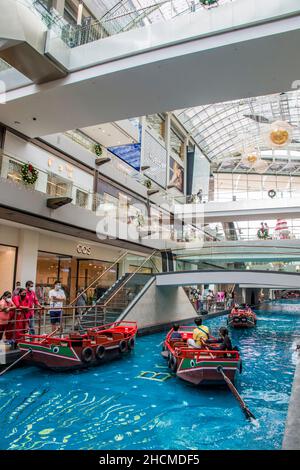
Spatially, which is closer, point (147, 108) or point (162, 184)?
point (147, 108)

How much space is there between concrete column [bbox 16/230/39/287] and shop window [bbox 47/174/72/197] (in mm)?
2499

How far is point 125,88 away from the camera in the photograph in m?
10.2

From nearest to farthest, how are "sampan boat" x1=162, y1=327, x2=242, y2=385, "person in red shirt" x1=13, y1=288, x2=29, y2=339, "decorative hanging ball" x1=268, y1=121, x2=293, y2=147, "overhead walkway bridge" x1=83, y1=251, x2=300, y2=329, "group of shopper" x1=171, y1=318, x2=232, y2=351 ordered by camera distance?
1. "sampan boat" x1=162, y1=327, x2=242, y2=385
2. "group of shopper" x1=171, y1=318, x2=232, y2=351
3. "person in red shirt" x1=13, y1=288, x2=29, y2=339
4. "decorative hanging ball" x1=268, y1=121, x2=293, y2=147
5. "overhead walkway bridge" x1=83, y1=251, x2=300, y2=329

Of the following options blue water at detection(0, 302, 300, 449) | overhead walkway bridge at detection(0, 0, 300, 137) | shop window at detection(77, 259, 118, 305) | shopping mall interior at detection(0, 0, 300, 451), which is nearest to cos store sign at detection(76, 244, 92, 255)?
shopping mall interior at detection(0, 0, 300, 451)

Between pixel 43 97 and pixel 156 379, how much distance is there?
937 cm

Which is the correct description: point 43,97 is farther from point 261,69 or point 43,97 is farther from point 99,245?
point 99,245

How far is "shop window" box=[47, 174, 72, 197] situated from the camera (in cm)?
1313

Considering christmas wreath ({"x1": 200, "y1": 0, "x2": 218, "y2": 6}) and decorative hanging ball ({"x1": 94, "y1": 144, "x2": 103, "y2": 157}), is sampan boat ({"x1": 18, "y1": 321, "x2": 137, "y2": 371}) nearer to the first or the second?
christmas wreath ({"x1": 200, "y1": 0, "x2": 218, "y2": 6})

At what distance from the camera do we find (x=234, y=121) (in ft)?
129

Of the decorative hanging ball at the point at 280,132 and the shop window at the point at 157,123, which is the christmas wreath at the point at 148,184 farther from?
the decorative hanging ball at the point at 280,132

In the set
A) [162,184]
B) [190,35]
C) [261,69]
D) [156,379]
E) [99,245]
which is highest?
[162,184]

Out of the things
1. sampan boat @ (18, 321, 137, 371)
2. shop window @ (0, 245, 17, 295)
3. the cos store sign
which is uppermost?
the cos store sign

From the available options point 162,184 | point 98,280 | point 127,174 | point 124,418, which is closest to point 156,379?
point 124,418
